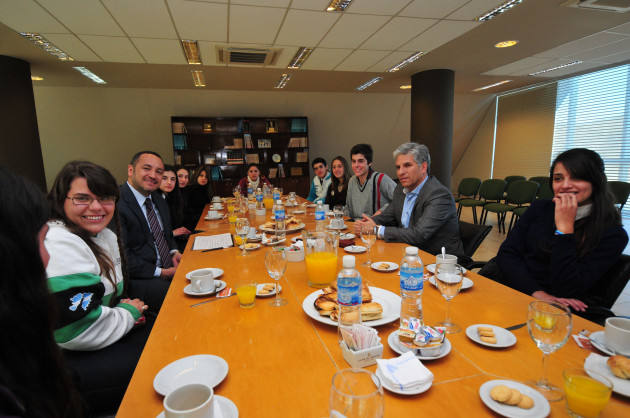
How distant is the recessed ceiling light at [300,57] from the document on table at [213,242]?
3.84 m

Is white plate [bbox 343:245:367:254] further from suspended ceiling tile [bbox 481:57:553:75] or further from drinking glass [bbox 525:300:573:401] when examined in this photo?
suspended ceiling tile [bbox 481:57:553:75]

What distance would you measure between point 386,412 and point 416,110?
6.98 metres

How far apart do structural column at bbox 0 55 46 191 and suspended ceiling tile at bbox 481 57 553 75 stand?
9.05m

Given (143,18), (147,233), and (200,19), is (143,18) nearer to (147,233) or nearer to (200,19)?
(200,19)

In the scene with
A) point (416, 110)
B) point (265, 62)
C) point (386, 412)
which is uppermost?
point (265, 62)

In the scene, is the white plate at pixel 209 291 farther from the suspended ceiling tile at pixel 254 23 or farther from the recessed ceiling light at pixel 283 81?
the recessed ceiling light at pixel 283 81

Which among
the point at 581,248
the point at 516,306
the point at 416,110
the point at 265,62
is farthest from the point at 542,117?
the point at 516,306

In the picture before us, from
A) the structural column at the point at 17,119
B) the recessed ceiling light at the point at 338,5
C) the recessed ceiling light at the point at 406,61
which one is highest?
the recessed ceiling light at the point at 406,61

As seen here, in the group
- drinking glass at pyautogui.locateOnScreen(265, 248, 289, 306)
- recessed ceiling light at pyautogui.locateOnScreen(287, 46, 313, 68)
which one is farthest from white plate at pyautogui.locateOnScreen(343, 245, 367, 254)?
recessed ceiling light at pyautogui.locateOnScreen(287, 46, 313, 68)

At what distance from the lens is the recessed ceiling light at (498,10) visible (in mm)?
3838

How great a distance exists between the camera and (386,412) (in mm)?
733

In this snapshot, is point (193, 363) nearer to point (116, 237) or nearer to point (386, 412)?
point (386, 412)

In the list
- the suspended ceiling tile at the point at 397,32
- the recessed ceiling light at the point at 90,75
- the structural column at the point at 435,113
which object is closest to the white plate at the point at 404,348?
the suspended ceiling tile at the point at 397,32

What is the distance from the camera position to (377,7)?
149 inches
